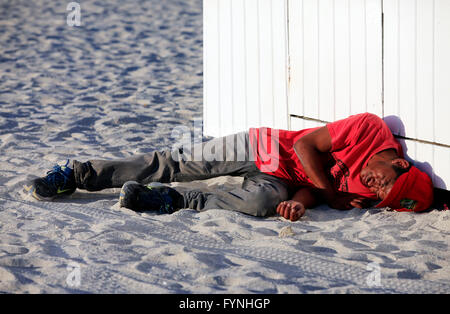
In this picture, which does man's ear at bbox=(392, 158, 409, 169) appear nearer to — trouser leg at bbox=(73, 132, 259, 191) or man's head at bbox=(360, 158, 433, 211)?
man's head at bbox=(360, 158, 433, 211)

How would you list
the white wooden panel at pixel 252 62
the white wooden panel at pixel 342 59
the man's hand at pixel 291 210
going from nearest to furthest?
1. the man's hand at pixel 291 210
2. the white wooden panel at pixel 342 59
3. the white wooden panel at pixel 252 62

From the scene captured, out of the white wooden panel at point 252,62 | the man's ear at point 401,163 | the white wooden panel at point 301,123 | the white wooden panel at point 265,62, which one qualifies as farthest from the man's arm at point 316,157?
the white wooden panel at point 252,62

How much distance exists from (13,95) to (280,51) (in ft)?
11.6

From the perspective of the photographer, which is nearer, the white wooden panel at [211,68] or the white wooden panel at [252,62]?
the white wooden panel at [252,62]

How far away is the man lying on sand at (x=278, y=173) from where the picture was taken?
355 centimetres

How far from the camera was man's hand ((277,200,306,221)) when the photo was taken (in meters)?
3.47

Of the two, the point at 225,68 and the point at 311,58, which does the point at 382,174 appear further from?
the point at 225,68

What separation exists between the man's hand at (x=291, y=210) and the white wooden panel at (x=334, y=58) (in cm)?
102

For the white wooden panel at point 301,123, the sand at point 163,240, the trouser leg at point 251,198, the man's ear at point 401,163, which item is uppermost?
the white wooden panel at point 301,123

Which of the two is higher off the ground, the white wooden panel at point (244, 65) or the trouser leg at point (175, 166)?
the white wooden panel at point (244, 65)

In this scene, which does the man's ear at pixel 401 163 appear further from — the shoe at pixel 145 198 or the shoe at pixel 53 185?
the shoe at pixel 53 185

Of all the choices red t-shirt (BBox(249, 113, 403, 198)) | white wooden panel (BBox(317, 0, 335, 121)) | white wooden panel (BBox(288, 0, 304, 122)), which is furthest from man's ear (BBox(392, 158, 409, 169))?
white wooden panel (BBox(288, 0, 304, 122))

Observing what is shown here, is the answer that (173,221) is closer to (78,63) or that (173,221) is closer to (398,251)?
(398,251)
